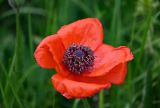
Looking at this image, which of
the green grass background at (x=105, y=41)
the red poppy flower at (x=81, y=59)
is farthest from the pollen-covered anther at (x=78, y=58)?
the green grass background at (x=105, y=41)

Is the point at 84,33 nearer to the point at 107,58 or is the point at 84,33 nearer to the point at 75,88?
the point at 107,58

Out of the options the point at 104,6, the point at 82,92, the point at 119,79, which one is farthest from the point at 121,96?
the point at 82,92

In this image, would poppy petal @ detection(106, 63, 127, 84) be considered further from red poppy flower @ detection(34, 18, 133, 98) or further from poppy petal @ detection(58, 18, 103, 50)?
poppy petal @ detection(58, 18, 103, 50)

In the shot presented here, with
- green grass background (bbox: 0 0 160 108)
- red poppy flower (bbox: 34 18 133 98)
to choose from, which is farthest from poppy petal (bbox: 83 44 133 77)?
green grass background (bbox: 0 0 160 108)

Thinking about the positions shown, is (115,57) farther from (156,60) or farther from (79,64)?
(156,60)

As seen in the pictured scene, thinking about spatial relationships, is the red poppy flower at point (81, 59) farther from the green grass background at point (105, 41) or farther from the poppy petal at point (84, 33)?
the green grass background at point (105, 41)

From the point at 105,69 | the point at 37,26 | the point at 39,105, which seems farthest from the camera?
the point at 37,26
